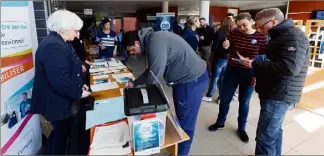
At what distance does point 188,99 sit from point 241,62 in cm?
77

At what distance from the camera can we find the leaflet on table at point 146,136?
97 cm

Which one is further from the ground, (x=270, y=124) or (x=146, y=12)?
(x=146, y=12)

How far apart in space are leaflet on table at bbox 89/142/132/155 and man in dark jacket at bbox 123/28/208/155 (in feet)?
1.43

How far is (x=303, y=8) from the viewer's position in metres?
6.89

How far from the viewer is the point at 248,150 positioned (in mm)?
1961

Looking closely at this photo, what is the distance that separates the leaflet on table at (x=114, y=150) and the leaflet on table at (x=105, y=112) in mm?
268

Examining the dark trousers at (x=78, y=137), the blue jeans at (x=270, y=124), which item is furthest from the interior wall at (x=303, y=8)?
the dark trousers at (x=78, y=137)

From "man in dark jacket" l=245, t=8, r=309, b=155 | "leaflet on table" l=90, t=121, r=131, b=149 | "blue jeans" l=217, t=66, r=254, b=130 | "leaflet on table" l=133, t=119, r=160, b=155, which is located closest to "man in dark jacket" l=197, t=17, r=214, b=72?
"blue jeans" l=217, t=66, r=254, b=130

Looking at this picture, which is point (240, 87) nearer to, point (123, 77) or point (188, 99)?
point (188, 99)

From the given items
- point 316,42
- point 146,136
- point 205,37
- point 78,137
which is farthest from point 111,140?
point 316,42

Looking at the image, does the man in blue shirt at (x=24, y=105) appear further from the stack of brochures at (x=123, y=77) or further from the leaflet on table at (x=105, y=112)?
the stack of brochures at (x=123, y=77)

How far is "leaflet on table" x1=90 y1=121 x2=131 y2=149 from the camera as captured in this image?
1.08 meters

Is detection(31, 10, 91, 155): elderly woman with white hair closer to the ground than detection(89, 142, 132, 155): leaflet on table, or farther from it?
farther from it

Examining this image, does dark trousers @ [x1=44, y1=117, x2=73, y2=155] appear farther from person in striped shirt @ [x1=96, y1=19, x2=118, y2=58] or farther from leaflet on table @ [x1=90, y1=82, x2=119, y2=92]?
person in striped shirt @ [x1=96, y1=19, x2=118, y2=58]
